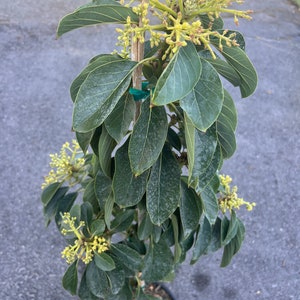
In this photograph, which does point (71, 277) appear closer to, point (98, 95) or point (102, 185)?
point (102, 185)

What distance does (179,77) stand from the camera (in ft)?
2.09

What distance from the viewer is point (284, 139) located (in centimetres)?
261

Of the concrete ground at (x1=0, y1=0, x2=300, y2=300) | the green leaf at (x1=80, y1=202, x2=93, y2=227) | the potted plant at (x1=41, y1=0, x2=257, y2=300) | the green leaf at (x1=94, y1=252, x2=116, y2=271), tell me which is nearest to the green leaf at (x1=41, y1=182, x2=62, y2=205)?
the potted plant at (x1=41, y1=0, x2=257, y2=300)

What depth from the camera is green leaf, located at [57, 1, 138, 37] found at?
704 mm

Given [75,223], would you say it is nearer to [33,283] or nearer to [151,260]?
[151,260]

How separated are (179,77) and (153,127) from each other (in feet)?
0.52

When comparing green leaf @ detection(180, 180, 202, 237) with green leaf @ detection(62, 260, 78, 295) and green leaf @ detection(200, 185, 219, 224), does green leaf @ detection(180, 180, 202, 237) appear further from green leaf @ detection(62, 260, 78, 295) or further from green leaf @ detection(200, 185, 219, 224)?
green leaf @ detection(62, 260, 78, 295)

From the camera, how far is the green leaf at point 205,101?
25.6 inches

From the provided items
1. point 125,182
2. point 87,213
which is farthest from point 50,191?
point 125,182

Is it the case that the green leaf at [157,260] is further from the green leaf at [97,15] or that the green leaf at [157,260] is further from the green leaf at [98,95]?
the green leaf at [97,15]

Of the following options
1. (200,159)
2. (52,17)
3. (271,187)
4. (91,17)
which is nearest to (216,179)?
(200,159)

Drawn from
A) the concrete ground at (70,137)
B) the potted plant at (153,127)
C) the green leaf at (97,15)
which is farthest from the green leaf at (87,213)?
the concrete ground at (70,137)

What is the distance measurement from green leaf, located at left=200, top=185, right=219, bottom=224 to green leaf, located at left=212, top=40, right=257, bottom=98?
275mm

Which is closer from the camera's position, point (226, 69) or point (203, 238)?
point (226, 69)
